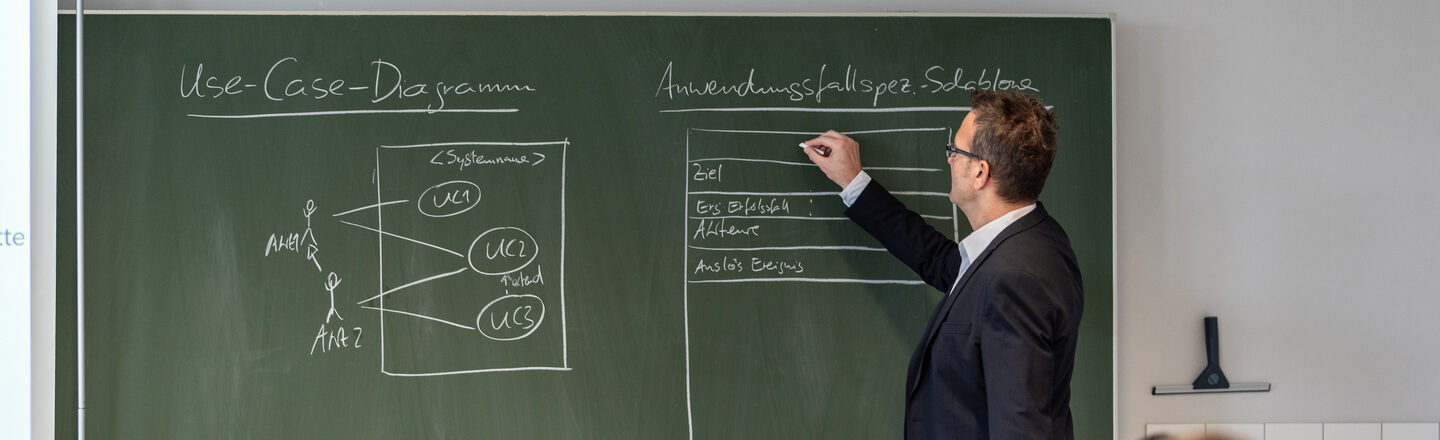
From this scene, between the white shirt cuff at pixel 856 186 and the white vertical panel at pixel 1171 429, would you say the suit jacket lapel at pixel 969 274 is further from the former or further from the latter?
the white vertical panel at pixel 1171 429

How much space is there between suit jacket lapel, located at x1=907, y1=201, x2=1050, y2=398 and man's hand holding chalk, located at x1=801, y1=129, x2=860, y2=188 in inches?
17.4

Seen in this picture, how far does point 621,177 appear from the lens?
2123mm

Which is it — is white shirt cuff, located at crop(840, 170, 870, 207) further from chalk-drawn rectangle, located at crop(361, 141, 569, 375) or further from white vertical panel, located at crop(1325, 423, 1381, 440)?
white vertical panel, located at crop(1325, 423, 1381, 440)

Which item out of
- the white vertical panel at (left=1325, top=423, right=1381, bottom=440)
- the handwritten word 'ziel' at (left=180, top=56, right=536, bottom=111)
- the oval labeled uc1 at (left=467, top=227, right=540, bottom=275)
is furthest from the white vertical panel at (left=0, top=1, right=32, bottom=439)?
the white vertical panel at (left=1325, top=423, right=1381, bottom=440)

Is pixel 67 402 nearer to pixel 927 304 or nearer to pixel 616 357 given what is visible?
pixel 616 357

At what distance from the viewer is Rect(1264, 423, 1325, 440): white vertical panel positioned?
2.34m

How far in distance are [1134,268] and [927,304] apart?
1.96ft

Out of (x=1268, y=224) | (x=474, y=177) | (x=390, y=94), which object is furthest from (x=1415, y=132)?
(x=390, y=94)

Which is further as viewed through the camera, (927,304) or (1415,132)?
(1415,132)

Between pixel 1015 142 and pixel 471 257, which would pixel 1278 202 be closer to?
pixel 1015 142

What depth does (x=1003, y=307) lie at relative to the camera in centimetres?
159

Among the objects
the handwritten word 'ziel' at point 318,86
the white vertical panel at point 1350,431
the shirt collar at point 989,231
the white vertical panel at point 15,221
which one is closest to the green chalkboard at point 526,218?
the handwritten word 'ziel' at point 318,86

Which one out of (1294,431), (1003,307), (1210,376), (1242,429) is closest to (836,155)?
(1003,307)

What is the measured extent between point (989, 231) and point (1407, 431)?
1.58 m
